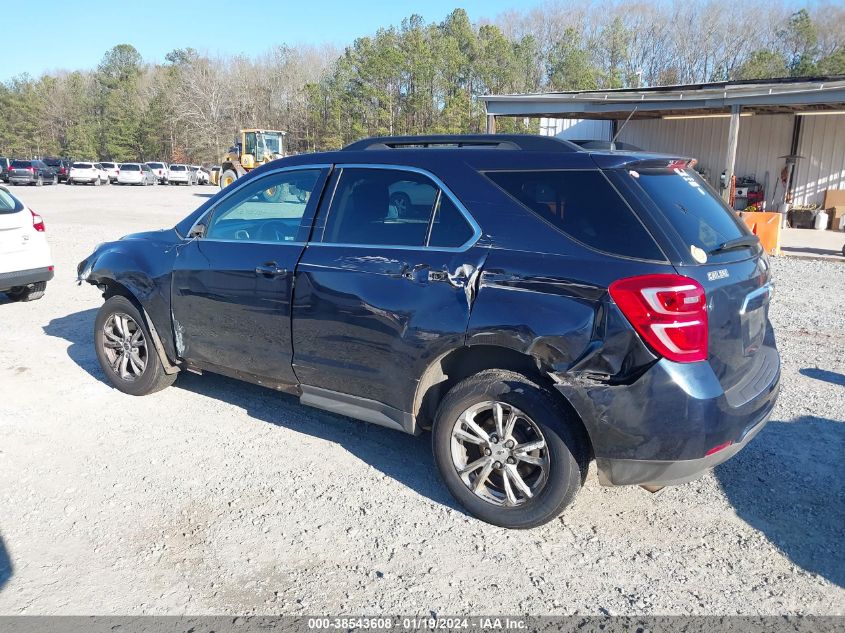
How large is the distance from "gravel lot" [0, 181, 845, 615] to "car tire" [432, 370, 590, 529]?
16cm

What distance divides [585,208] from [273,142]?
118ft

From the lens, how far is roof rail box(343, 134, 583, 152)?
3447 millimetres

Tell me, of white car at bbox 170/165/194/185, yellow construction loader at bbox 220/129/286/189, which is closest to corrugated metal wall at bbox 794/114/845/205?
yellow construction loader at bbox 220/129/286/189

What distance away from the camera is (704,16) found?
66.1 metres

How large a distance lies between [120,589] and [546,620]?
6.18 ft

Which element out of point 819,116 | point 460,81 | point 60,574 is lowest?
point 60,574

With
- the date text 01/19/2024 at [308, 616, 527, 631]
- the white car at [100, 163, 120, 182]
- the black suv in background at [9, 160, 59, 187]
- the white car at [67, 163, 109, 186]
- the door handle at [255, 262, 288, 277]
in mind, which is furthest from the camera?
the white car at [100, 163, 120, 182]

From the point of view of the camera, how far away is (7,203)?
823 cm

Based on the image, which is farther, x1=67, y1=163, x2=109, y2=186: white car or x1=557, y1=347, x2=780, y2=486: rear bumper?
x1=67, y1=163, x2=109, y2=186: white car

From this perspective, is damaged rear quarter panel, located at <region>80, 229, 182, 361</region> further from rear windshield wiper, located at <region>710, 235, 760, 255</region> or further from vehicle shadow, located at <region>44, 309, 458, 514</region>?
rear windshield wiper, located at <region>710, 235, 760, 255</region>

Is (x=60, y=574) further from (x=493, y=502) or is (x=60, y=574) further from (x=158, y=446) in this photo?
(x=493, y=502)

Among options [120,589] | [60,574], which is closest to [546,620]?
[120,589]

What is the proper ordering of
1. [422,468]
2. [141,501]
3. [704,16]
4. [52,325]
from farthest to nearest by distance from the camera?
[704,16]
[52,325]
[422,468]
[141,501]

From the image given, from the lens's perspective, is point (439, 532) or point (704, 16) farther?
point (704, 16)
